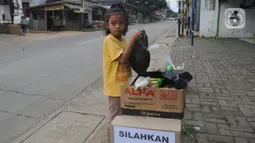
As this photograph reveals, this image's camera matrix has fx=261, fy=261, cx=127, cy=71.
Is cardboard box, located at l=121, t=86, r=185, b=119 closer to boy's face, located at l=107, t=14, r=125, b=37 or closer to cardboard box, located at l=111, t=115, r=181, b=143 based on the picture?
cardboard box, located at l=111, t=115, r=181, b=143

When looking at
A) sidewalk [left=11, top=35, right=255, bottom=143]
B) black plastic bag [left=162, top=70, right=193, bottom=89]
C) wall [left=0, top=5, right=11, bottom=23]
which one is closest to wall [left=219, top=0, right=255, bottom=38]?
sidewalk [left=11, top=35, right=255, bottom=143]

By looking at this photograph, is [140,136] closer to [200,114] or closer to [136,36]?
[136,36]

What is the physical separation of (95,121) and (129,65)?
5.78ft

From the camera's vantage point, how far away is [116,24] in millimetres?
2297

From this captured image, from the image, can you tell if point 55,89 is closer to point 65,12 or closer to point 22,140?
point 22,140

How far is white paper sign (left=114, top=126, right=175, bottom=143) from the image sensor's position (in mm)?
1937

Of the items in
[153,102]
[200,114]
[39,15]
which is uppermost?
[39,15]

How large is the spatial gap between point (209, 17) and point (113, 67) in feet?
49.4

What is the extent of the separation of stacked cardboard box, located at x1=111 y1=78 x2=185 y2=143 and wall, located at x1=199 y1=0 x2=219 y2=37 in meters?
15.2

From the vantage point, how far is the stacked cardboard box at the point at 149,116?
1957 millimetres

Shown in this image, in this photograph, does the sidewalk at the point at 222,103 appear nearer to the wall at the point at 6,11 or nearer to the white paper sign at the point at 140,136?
the white paper sign at the point at 140,136

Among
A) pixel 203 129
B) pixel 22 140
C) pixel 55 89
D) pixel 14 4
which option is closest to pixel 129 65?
pixel 203 129

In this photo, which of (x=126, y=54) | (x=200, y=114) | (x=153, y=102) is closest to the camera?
(x=153, y=102)

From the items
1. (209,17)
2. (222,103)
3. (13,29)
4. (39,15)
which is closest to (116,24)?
(222,103)
